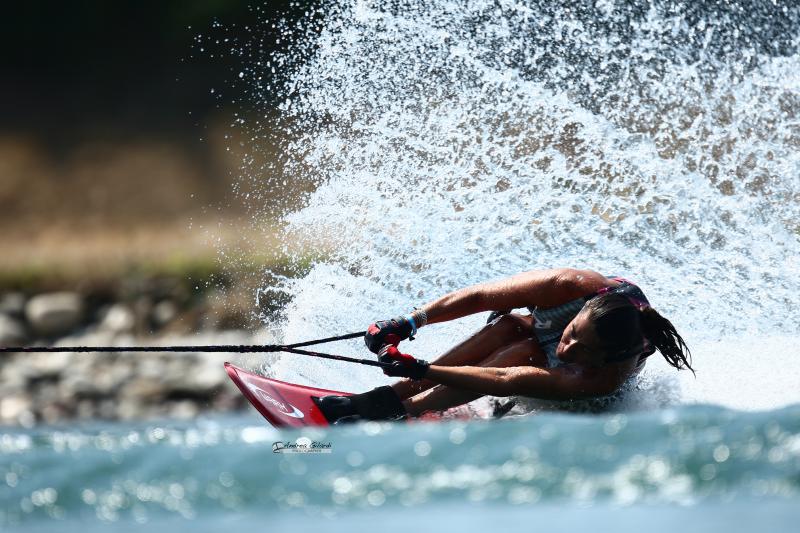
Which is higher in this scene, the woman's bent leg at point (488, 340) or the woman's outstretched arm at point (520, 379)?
the woman's bent leg at point (488, 340)

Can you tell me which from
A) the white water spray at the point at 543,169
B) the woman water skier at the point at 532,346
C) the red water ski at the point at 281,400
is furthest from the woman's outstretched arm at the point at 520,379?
the white water spray at the point at 543,169

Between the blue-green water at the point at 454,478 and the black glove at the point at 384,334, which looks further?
the black glove at the point at 384,334

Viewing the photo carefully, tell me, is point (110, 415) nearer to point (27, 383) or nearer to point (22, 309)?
point (27, 383)

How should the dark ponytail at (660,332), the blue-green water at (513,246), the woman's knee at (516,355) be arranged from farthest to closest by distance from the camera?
the woman's knee at (516,355) < the dark ponytail at (660,332) < the blue-green water at (513,246)

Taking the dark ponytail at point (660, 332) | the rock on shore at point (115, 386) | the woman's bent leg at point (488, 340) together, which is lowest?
the dark ponytail at point (660, 332)

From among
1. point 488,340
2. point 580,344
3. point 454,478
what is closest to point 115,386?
point 488,340

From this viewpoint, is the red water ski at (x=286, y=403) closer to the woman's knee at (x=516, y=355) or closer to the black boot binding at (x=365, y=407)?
the black boot binding at (x=365, y=407)

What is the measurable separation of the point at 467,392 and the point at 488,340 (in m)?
0.23

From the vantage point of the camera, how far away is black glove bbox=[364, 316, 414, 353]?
3.64m

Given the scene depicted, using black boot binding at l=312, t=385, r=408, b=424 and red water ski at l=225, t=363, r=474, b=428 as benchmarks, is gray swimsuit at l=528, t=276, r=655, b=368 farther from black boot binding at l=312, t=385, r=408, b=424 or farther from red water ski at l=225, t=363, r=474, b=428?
black boot binding at l=312, t=385, r=408, b=424

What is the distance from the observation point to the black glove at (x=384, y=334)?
3643 millimetres

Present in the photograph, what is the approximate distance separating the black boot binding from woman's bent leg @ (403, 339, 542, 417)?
6 centimetres

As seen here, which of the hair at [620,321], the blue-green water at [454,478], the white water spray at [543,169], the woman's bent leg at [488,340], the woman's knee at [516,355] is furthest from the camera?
the white water spray at [543,169]

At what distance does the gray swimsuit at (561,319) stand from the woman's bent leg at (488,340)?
120mm
